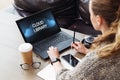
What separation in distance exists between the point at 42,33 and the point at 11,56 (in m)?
0.31

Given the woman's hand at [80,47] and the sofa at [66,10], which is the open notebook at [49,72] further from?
the sofa at [66,10]

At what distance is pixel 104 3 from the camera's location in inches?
45.0

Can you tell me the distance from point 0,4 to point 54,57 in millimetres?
2437

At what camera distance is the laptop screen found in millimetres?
1626

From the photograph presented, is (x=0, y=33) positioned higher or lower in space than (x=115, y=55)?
lower

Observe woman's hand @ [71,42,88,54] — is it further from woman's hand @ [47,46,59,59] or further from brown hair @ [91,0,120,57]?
brown hair @ [91,0,120,57]

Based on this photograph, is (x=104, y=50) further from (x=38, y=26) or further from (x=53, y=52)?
(x=38, y=26)

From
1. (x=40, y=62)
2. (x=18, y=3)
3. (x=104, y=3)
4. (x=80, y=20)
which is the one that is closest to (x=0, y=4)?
(x=18, y=3)

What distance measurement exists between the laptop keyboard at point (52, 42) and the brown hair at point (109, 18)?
547 mm

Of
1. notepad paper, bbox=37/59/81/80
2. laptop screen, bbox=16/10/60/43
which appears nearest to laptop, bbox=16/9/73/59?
laptop screen, bbox=16/10/60/43

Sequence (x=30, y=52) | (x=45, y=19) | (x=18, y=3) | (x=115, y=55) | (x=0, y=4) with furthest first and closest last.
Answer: (x=0, y=4)
(x=18, y=3)
(x=45, y=19)
(x=30, y=52)
(x=115, y=55)

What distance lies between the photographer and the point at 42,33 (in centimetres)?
172

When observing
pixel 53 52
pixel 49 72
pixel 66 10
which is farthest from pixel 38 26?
pixel 66 10

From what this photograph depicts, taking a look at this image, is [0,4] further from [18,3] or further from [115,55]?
[115,55]
